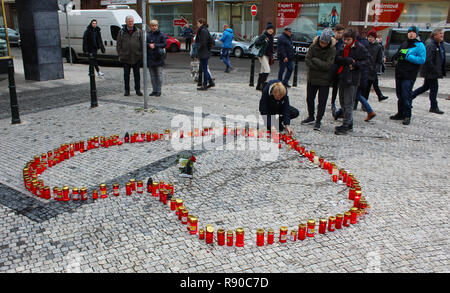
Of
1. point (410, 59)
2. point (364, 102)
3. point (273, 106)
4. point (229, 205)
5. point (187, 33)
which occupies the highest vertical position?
point (187, 33)

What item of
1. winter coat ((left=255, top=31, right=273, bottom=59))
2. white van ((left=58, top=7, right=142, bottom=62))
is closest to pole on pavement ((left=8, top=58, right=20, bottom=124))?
winter coat ((left=255, top=31, right=273, bottom=59))

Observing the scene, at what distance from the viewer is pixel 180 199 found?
4.57 meters

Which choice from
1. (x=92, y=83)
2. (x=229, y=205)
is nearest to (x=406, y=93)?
(x=229, y=205)

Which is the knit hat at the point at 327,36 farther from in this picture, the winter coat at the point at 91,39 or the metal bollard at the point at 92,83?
the winter coat at the point at 91,39

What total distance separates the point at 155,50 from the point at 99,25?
10.2m

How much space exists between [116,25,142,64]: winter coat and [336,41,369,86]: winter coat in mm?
4978

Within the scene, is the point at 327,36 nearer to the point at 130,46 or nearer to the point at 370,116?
the point at 370,116

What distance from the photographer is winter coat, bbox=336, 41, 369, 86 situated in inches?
299

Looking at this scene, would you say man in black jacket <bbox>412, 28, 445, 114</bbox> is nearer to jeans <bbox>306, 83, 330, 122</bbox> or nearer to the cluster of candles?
jeans <bbox>306, 83, 330, 122</bbox>

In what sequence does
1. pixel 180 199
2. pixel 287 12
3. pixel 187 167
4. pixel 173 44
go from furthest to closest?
1. pixel 287 12
2. pixel 173 44
3. pixel 187 167
4. pixel 180 199

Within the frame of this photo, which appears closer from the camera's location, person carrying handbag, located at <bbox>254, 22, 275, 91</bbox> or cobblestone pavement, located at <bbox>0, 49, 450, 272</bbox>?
cobblestone pavement, located at <bbox>0, 49, 450, 272</bbox>

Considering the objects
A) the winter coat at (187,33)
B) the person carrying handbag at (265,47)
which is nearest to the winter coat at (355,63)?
the person carrying handbag at (265,47)

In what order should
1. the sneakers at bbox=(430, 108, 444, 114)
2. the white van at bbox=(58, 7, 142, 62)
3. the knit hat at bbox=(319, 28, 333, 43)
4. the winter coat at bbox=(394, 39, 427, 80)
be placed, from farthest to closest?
the white van at bbox=(58, 7, 142, 62), the sneakers at bbox=(430, 108, 444, 114), the winter coat at bbox=(394, 39, 427, 80), the knit hat at bbox=(319, 28, 333, 43)
